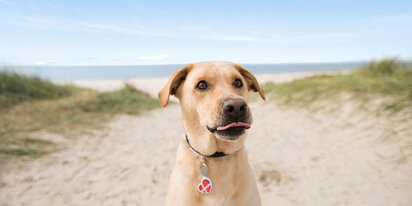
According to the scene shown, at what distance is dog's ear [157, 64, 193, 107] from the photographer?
7.21ft

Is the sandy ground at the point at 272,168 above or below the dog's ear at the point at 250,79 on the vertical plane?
below

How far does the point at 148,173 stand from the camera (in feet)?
13.8

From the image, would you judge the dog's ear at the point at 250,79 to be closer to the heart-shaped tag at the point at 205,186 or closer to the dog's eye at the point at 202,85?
the dog's eye at the point at 202,85

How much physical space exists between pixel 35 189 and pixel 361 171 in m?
5.23

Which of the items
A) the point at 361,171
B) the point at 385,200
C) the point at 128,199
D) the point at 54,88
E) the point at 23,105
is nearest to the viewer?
the point at 385,200

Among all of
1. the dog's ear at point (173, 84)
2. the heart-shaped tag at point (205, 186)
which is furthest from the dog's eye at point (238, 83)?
the heart-shaped tag at point (205, 186)

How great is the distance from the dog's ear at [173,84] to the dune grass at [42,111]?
3776mm

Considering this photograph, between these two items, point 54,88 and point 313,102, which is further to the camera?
→ point 54,88

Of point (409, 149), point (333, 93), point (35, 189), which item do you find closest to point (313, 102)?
point (333, 93)

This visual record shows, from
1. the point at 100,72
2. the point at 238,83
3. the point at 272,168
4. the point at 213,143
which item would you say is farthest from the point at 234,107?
the point at 100,72

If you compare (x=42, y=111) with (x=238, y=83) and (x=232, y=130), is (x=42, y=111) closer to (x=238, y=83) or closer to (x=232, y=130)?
(x=238, y=83)

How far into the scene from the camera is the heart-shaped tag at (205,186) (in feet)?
6.43

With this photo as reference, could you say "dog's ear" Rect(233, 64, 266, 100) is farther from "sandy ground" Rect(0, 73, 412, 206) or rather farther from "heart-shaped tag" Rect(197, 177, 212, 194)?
"sandy ground" Rect(0, 73, 412, 206)

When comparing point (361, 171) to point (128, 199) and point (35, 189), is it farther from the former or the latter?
point (35, 189)
